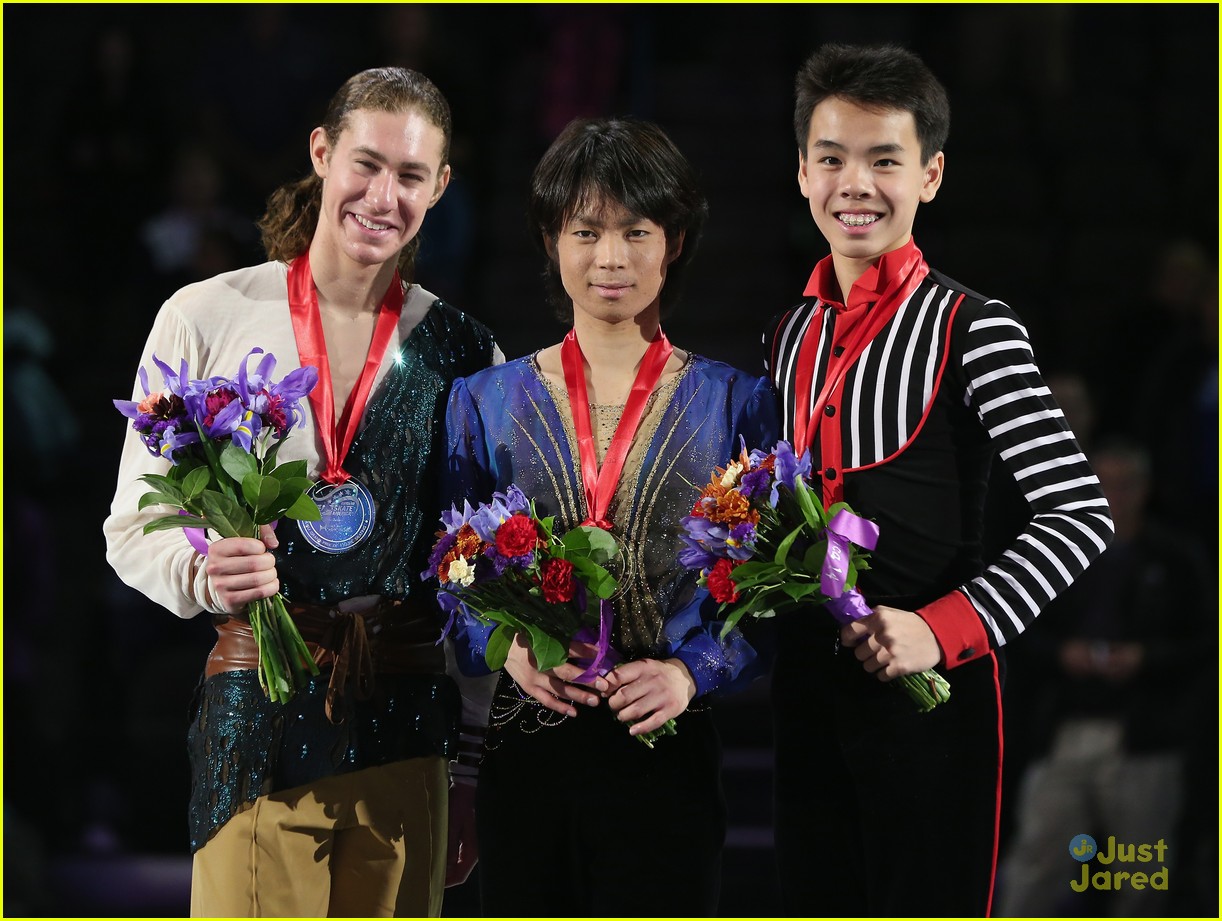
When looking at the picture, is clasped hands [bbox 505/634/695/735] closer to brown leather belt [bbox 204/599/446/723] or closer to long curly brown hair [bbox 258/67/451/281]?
brown leather belt [bbox 204/599/446/723]

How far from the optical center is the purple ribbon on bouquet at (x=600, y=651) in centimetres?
270

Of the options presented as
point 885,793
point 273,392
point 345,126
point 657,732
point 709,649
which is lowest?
point 885,793

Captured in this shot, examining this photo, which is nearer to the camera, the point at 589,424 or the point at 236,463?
the point at 236,463

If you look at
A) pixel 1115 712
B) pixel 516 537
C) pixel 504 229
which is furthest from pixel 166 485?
pixel 504 229

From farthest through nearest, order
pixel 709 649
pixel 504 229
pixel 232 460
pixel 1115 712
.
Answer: pixel 504 229
pixel 1115 712
pixel 709 649
pixel 232 460

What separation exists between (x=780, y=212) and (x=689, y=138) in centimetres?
72

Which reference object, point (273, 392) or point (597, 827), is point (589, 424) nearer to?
point (273, 392)

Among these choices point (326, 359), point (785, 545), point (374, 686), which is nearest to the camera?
point (785, 545)

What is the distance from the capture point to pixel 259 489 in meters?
2.65

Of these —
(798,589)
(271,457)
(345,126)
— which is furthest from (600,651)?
(345,126)

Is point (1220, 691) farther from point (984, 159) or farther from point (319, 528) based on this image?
point (319, 528)

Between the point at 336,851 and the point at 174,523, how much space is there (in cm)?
75

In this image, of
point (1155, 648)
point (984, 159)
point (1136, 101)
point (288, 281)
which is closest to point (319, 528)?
point (288, 281)

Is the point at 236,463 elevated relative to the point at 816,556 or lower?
elevated
